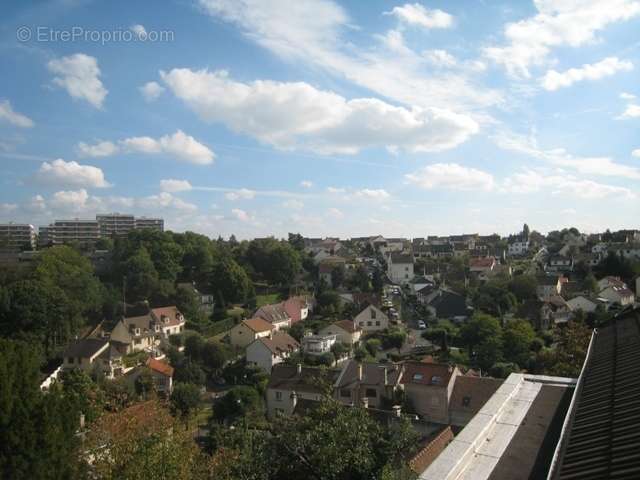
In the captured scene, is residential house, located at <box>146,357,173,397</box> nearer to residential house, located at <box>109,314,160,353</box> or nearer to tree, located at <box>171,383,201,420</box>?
tree, located at <box>171,383,201,420</box>

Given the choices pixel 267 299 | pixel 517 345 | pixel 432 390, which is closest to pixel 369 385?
pixel 432 390

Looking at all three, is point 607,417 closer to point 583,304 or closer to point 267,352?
point 267,352

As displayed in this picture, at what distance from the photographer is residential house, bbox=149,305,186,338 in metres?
40.0

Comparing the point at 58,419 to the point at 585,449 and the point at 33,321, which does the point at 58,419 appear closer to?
the point at 585,449

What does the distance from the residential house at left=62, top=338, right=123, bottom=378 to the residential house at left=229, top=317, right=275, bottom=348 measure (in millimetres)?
8891

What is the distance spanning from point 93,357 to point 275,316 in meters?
16.1

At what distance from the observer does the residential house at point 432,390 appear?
22.8 meters

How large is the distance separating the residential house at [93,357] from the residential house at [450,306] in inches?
1133

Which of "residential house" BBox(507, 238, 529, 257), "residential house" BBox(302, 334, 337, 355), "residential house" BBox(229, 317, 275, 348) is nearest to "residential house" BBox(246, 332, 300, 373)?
"residential house" BBox(302, 334, 337, 355)

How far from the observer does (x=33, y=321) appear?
3350 centimetres

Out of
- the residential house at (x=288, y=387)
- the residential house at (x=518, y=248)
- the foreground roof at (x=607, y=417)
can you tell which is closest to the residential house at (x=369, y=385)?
the residential house at (x=288, y=387)

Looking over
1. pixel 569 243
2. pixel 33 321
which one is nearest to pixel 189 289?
pixel 33 321

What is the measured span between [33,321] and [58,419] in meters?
24.5

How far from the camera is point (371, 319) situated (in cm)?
4266
